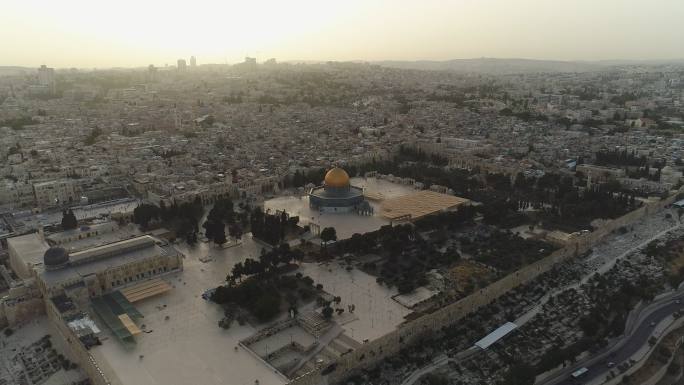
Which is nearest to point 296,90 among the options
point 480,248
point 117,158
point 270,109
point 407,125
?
point 270,109

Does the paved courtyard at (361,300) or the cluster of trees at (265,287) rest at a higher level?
the cluster of trees at (265,287)

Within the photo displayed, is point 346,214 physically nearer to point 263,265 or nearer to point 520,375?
point 263,265

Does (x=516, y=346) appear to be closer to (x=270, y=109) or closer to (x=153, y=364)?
(x=153, y=364)

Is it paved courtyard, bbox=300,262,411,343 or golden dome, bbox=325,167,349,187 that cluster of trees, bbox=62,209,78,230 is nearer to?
paved courtyard, bbox=300,262,411,343

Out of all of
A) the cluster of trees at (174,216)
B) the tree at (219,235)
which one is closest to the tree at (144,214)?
the cluster of trees at (174,216)

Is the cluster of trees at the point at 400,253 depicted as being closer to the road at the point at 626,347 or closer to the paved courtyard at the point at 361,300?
the paved courtyard at the point at 361,300

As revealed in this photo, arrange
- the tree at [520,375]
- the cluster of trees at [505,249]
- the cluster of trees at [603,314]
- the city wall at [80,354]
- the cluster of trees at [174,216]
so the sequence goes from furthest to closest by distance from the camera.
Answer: the cluster of trees at [174,216] < the cluster of trees at [505,249] < the cluster of trees at [603,314] < the city wall at [80,354] < the tree at [520,375]

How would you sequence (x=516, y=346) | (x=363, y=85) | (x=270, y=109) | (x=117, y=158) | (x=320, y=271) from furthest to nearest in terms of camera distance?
(x=363, y=85)
(x=270, y=109)
(x=117, y=158)
(x=320, y=271)
(x=516, y=346)
